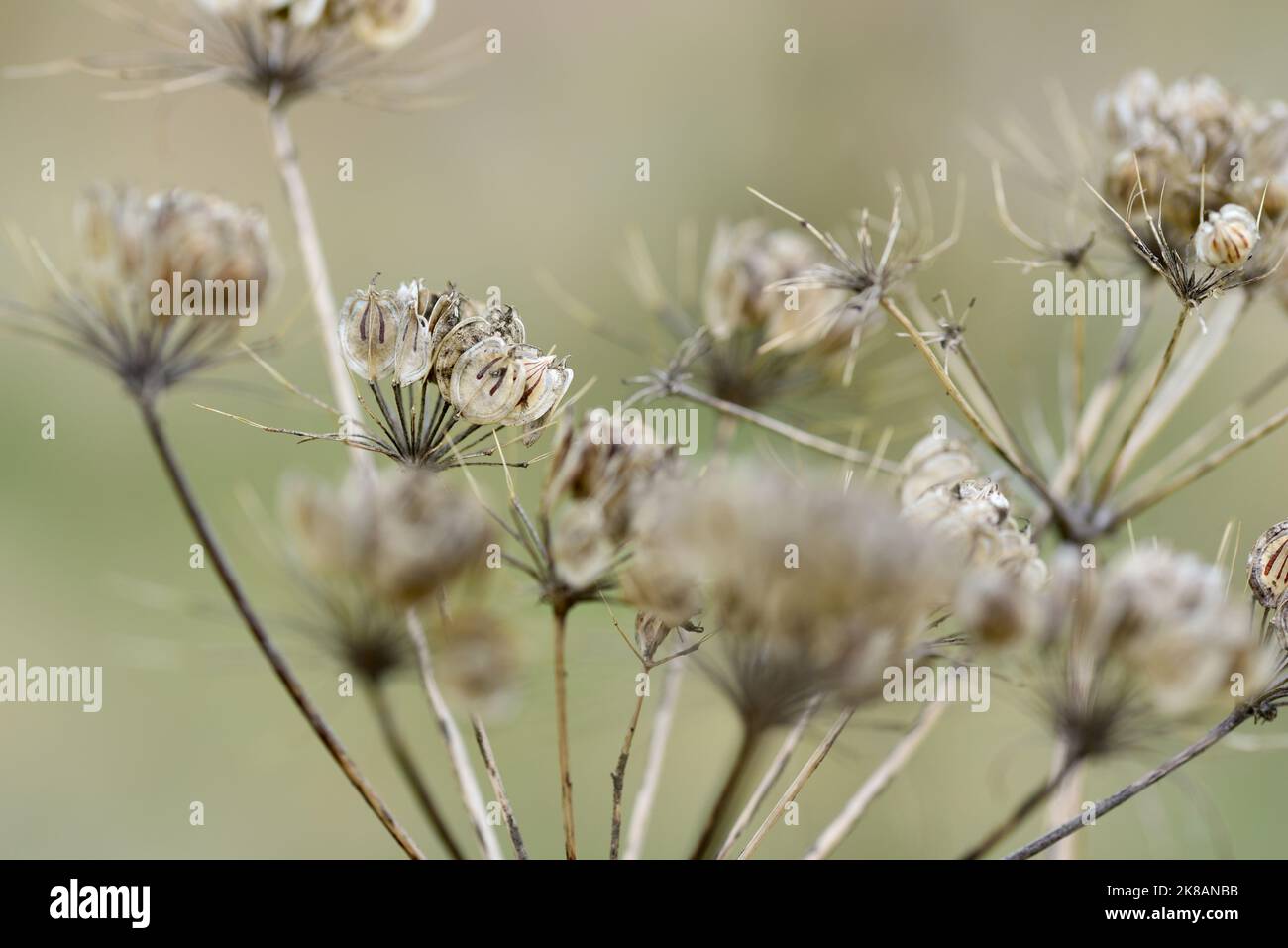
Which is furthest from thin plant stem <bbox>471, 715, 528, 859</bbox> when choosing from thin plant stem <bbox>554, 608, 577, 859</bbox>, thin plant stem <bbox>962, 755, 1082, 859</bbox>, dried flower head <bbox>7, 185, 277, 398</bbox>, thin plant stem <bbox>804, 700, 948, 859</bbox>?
dried flower head <bbox>7, 185, 277, 398</bbox>

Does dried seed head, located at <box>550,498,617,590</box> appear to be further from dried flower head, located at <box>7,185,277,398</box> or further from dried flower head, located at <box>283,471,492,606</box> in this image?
dried flower head, located at <box>7,185,277,398</box>

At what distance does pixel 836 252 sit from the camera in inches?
58.0

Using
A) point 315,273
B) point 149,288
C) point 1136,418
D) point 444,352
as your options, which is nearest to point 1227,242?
point 1136,418

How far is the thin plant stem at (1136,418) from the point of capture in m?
1.38

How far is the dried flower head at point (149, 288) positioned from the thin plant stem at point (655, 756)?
0.77 meters

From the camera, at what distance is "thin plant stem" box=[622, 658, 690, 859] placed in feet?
4.84

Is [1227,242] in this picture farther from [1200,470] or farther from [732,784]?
[732,784]

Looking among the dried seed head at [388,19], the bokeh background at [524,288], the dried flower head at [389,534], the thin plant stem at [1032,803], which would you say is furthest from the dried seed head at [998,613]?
the bokeh background at [524,288]

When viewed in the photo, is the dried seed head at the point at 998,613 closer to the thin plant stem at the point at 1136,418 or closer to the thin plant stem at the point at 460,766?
the thin plant stem at the point at 1136,418

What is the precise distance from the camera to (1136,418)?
147cm

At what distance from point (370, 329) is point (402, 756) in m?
0.47

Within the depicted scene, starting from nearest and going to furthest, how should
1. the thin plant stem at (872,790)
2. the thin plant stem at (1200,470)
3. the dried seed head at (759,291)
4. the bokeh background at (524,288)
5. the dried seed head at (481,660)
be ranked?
the dried seed head at (481,660), the thin plant stem at (872,790), the thin plant stem at (1200,470), the dried seed head at (759,291), the bokeh background at (524,288)

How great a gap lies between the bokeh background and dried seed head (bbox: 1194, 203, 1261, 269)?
5.75 feet

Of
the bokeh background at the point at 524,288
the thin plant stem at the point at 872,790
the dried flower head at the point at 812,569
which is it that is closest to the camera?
the dried flower head at the point at 812,569
